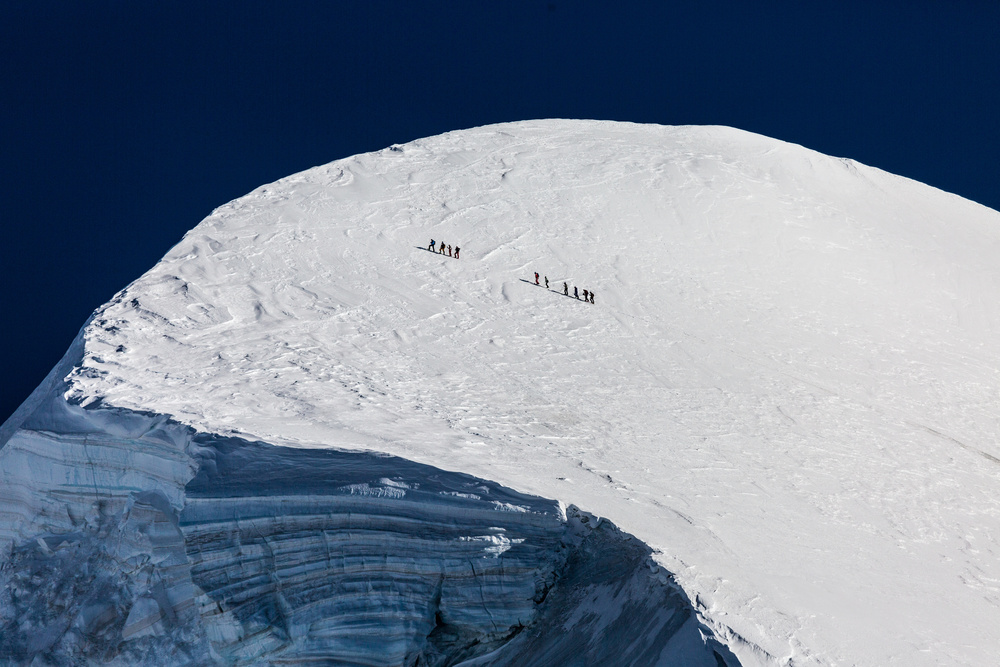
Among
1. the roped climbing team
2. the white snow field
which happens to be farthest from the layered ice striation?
the roped climbing team

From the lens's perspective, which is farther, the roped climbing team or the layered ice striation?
the roped climbing team

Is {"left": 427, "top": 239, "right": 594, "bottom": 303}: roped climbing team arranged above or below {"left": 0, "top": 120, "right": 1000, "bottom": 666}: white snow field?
above

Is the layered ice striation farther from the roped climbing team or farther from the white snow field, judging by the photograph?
the roped climbing team

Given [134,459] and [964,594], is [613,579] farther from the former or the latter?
[134,459]

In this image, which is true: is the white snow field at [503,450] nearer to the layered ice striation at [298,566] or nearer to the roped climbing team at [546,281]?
the layered ice striation at [298,566]

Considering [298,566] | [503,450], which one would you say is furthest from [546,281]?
[298,566]

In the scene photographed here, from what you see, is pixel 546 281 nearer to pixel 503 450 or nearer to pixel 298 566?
pixel 503 450
